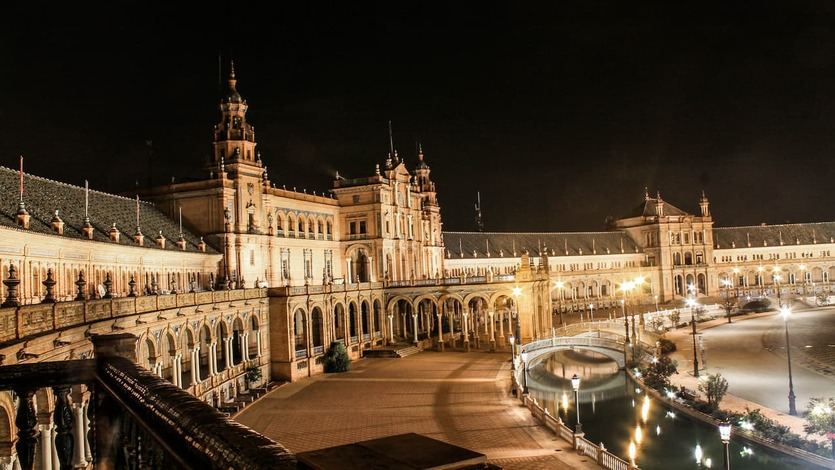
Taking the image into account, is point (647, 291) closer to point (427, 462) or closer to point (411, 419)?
point (411, 419)

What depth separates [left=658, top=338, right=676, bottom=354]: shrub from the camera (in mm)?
79194

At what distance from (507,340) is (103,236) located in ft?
145

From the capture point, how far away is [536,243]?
131750 mm

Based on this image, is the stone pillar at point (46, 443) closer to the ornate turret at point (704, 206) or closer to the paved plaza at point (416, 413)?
the paved plaza at point (416, 413)

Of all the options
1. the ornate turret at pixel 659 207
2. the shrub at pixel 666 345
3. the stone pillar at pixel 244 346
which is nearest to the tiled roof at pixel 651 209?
the ornate turret at pixel 659 207

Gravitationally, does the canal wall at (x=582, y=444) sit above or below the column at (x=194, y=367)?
below

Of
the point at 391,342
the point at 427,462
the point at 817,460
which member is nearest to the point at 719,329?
the point at 391,342

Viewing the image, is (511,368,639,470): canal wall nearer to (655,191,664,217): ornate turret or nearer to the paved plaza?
the paved plaza

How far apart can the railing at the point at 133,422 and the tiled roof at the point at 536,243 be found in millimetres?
107550

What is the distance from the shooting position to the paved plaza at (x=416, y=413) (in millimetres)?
35375

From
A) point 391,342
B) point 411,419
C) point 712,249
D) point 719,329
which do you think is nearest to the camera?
point 411,419

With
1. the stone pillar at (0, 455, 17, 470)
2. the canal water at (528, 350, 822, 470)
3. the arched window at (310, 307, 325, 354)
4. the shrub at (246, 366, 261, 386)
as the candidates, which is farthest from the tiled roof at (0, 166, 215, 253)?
the canal water at (528, 350, 822, 470)

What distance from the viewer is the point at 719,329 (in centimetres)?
9556

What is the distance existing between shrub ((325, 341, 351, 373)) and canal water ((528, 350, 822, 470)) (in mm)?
16797
